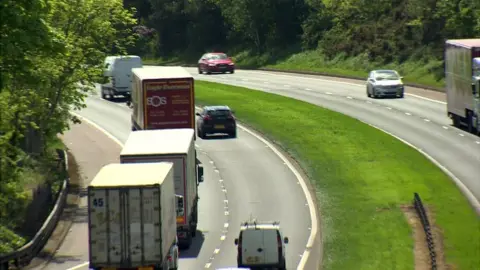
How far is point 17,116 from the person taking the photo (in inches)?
1420

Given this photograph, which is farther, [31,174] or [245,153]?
[245,153]

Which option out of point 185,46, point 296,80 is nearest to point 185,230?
point 296,80

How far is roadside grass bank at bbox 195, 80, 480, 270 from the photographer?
3575 centimetres

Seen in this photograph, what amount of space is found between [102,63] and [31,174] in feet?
28.3

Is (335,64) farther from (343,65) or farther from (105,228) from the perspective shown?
(105,228)

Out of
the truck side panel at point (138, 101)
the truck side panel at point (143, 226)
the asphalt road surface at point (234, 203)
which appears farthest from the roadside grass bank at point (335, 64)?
the truck side panel at point (143, 226)

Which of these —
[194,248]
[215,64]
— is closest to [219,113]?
[194,248]

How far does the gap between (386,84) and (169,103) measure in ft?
84.8

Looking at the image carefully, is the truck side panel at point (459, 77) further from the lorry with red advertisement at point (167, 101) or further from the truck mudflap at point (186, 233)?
the truck mudflap at point (186, 233)

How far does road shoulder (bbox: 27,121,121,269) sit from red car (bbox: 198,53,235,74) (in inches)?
1193

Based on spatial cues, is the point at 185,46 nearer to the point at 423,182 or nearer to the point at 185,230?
the point at 423,182

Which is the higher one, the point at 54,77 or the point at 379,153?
the point at 54,77

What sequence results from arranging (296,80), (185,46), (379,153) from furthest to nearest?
(185,46) → (296,80) → (379,153)

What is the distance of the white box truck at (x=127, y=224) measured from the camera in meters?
29.1
